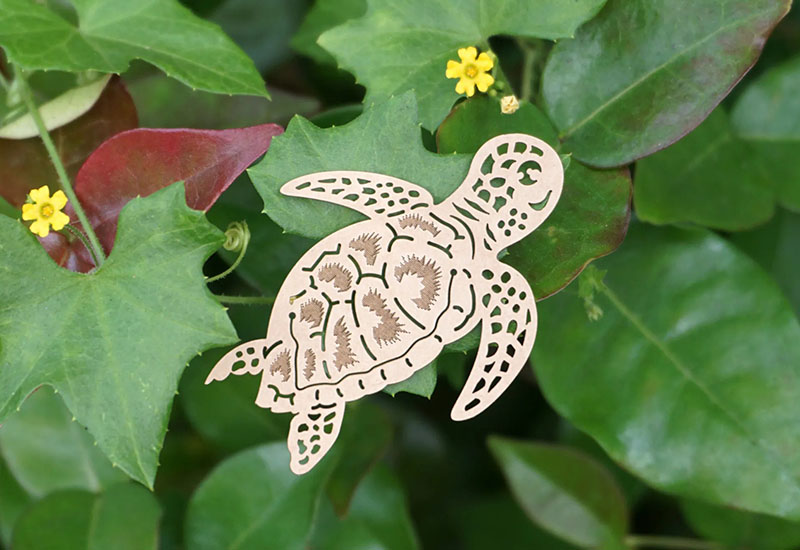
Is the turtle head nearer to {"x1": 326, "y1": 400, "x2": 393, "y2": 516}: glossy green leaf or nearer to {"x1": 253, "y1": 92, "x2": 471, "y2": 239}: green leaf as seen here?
{"x1": 253, "y1": 92, "x2": 471, "y2": 239}: green leaf

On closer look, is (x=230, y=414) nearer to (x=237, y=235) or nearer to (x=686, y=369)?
(x=237, y=235)

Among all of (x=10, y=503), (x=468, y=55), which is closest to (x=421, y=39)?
(x=468, y=55)

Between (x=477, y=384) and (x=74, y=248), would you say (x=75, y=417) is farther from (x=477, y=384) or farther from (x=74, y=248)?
(x=477, y=384)

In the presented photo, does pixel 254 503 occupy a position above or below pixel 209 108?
below

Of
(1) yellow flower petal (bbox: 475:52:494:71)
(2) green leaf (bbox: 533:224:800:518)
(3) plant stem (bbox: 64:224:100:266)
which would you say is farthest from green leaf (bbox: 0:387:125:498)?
(1) yellow flower petal (bbox: 475:52:494:71)

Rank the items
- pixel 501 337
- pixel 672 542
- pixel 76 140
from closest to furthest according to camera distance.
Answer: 1. pixel 501 337
2. pixel 76 140
3. pixel 672 542

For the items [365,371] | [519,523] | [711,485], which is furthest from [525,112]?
[519,523]
